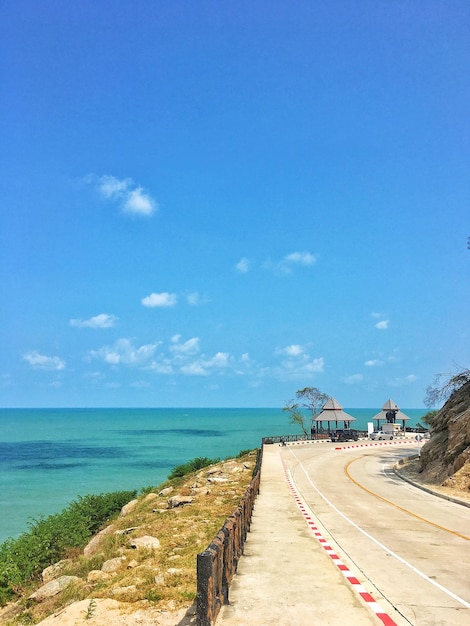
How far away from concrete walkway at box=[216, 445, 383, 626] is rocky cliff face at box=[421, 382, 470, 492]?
14434mm

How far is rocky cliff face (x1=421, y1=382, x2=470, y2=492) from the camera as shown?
26734 millimetres

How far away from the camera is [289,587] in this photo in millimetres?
9672

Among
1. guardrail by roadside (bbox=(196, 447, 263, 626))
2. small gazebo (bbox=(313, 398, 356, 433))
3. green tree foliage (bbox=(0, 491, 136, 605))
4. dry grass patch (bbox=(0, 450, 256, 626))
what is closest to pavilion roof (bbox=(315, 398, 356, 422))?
small gazebo (bbox=(313, 398, 356, 433))

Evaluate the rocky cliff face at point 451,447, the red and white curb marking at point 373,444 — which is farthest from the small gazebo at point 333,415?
the rocky cliff face at point 451,447

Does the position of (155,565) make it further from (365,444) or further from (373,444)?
(373,444)

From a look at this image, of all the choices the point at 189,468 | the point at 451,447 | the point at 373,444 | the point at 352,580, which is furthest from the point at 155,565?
the point at 373,444

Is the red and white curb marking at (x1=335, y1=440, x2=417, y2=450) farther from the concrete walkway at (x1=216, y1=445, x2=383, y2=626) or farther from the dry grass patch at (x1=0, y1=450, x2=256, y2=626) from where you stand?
the concrete walkway at (x1=216, y1=445, x2=383, y2=626)

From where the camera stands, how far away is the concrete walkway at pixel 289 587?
8023 millimetres

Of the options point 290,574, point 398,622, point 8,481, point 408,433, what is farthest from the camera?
point 408,433

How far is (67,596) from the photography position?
11.3 metres

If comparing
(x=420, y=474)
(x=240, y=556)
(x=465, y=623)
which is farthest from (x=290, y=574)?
(x=420, y=474)

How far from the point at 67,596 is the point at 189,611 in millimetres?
4329

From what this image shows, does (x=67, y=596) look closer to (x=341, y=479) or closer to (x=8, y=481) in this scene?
(x=341, y=479)

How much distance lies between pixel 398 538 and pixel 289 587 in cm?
697
